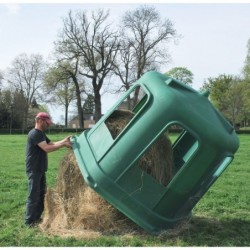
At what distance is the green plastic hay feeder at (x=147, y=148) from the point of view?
581 centimetres

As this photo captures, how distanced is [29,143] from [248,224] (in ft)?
11.1

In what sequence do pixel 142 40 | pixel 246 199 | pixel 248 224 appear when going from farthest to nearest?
pixel 142 40 < pixel 246 199 < pixel 248 224

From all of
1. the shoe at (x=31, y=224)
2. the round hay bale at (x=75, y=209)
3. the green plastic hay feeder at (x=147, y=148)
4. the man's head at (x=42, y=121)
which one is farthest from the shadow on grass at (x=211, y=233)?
the man's head at (x=42, y=121)

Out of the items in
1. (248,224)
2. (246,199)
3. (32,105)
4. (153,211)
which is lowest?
(32,105)

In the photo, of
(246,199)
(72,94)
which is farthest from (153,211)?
(72,94)

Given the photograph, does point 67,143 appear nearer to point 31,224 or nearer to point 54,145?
point 54,145

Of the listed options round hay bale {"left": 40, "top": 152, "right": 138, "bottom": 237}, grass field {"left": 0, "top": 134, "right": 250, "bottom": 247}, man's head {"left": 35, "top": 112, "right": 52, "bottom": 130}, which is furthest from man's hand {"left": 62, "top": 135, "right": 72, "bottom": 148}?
grass field {"left": 0, "top": 134, "right": 250, "bottom": 247}

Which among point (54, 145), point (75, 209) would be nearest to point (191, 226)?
point (75, 209)

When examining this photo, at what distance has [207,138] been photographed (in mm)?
5797

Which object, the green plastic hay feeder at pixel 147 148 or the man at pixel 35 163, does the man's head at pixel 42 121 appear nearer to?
the man at pixel 35 163

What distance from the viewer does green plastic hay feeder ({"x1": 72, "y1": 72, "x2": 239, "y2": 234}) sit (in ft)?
19.1

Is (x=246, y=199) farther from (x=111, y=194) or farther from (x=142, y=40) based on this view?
(x=142, y=40)

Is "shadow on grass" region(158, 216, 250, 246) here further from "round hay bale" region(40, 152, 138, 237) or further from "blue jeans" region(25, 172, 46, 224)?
"blue jeans" region(25, 172, 46, 224)

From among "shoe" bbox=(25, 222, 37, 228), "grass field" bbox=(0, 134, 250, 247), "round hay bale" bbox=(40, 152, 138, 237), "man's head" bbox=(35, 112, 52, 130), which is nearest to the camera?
"grass field" bbox=(0, 134, 250, 247)
